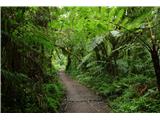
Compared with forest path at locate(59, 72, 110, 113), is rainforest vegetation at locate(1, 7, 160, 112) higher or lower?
higher

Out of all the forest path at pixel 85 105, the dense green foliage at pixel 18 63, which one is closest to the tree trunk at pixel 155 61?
the forest path at pixel 85 105

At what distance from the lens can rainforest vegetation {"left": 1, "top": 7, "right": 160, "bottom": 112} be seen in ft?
12.8

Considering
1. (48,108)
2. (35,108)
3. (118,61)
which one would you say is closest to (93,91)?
(118,61)

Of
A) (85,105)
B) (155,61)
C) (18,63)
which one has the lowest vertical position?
(85,105)

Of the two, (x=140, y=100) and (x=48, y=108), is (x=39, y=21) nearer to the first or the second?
(x=48, y=108)

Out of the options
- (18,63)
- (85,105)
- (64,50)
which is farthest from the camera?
(85,105)

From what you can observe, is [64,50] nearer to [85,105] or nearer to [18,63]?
[18,63]

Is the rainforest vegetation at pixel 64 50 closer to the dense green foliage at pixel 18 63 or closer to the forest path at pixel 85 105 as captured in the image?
the dense green foliage at pixel 18 63

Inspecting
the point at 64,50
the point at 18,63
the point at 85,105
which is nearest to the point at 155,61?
the point at 64,50

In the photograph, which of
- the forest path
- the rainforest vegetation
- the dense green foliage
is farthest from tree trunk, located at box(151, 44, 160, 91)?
the dense green foliage

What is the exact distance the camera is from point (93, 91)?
28.0 feet

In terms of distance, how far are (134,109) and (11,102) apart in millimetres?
2512

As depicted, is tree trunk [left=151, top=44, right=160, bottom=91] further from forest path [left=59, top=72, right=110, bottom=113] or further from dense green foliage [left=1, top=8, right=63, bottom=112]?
dense green foliage [left=1, top=8, right=63, bottom=112]

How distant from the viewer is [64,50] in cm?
504
